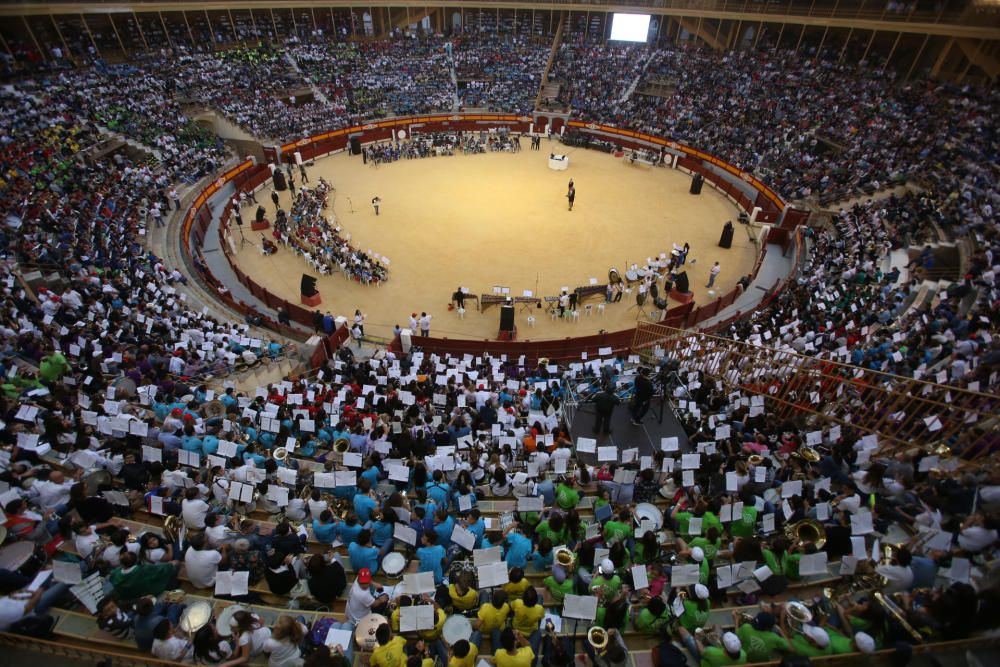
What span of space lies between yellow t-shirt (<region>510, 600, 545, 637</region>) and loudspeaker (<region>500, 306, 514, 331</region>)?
15077 mm

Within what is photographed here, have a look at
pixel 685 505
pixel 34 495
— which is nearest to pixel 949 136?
pixel 685 505

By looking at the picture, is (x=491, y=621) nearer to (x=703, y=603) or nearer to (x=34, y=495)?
(x=703, y=603)

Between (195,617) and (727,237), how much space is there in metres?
30.3

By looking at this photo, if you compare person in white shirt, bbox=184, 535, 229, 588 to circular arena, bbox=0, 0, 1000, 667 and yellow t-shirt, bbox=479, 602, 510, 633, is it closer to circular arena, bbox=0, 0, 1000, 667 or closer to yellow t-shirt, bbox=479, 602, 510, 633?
circular arena, bbox=0, 0, 1000, 667

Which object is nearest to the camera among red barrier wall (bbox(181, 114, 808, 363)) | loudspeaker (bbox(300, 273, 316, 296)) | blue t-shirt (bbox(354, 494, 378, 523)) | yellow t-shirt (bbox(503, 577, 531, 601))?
yellow t-shirt (bbox(503, 577, 531, 601))

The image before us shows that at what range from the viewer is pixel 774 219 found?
1300 inches

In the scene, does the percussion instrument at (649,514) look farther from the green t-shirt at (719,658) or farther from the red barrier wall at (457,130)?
the red barrier wall at (457,130)

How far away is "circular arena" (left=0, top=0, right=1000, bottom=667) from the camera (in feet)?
24.8

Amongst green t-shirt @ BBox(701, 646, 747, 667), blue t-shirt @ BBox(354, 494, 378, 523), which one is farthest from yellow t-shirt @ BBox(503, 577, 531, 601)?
blue t-shirt @ BBox(354, 494, 378, 523)

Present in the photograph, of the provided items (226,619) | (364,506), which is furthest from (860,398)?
(226,619)

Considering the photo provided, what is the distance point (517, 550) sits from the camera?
343 inches

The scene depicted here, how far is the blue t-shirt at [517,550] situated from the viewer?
869 cm

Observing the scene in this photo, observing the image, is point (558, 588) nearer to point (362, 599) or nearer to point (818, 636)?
point (362, 599)

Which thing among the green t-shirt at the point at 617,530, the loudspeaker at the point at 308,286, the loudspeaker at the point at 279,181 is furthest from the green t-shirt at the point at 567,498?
the loudspeaker at the point at 279,181
